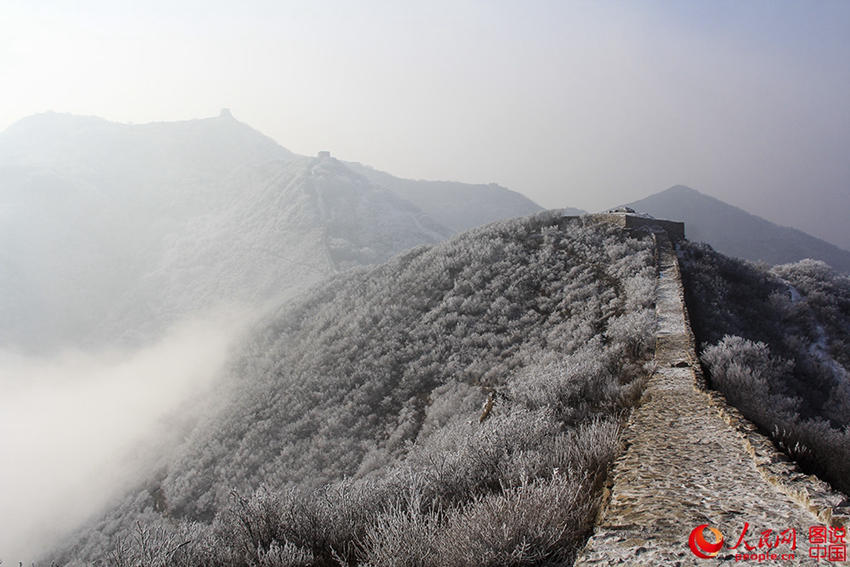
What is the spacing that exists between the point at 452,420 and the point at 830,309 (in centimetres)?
1598

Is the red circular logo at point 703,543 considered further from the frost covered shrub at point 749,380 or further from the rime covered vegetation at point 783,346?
the frost covered shrub at point 749,380

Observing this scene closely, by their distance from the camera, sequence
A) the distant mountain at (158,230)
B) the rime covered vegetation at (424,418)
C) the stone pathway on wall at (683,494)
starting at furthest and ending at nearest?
the distant mountain at (158,230) → the rime covered vegetation at (424,418) → the stone pathway on wall at (683,494)

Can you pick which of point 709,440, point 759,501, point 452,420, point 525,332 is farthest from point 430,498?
point 525,332

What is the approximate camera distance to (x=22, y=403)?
134ft

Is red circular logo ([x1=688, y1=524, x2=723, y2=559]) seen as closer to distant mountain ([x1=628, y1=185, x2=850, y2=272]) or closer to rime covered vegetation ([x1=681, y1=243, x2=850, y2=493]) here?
rime covered vegetation ([x1=681, y1=243, x2=850, y2=493])

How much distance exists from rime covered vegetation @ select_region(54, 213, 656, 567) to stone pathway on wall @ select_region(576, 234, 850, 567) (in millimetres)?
266

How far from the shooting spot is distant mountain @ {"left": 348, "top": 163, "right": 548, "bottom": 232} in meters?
118

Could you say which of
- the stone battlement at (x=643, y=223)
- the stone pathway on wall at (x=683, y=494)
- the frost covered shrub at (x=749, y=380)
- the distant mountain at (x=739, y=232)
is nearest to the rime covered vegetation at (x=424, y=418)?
the stone pathway on wall at (x=683, y=494)

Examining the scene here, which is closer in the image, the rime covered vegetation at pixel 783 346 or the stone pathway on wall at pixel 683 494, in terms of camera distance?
the stone pathway on wall at pixel 683 494

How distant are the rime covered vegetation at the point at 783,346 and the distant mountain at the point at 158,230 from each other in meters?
44.1

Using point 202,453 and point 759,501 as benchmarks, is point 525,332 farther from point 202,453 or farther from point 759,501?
point 202,453

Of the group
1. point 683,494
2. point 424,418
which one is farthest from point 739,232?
point 683,494

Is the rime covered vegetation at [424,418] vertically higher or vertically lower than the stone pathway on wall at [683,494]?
lower

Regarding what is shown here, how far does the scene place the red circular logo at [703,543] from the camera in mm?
2832
